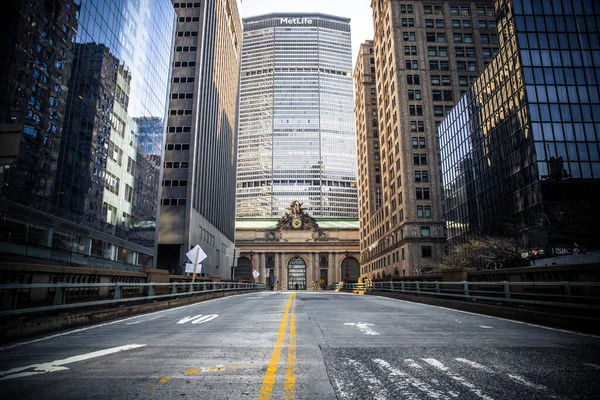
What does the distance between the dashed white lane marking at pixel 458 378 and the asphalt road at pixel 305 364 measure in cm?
1

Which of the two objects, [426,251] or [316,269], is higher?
[426,251]

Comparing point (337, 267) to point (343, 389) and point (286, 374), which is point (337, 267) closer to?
point (286, 374)

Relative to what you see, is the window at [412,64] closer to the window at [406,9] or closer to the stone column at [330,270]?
the window at [406,9]

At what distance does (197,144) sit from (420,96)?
38.7 m

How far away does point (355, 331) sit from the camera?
902 centimetres

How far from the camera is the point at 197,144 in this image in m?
62.1

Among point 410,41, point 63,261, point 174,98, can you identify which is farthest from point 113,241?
point 410,41

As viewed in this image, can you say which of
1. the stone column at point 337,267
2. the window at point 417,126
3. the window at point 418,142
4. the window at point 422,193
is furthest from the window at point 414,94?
the stone column at point 337,267

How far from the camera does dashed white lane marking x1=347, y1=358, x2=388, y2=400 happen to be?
4.07 m

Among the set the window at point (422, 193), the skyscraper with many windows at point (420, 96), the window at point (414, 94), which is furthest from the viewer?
the window at point (414, 94)

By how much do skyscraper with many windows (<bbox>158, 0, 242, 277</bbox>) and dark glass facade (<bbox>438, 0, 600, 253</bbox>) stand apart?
34.1 m

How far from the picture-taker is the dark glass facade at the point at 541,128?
3988 cm

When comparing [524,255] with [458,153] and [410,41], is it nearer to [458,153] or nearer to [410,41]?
[458,153]

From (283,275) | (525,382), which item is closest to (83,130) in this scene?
(525,382)
